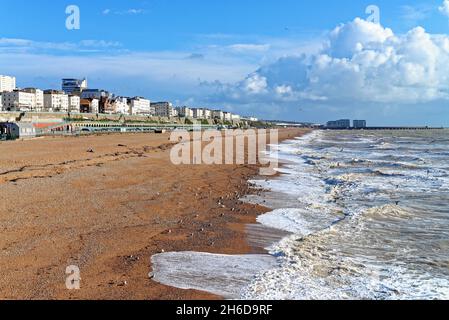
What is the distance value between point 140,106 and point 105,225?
171 metres

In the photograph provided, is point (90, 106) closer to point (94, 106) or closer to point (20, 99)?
point (94, 106)

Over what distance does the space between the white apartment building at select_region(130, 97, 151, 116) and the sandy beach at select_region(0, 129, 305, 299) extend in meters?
145

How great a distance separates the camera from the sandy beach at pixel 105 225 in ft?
19.5

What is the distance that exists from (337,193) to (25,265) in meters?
11.2

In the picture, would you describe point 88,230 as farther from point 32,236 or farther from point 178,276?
point 178,276

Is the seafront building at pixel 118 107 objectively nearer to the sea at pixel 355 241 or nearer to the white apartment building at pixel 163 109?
the white apartment building at pixel 163 109

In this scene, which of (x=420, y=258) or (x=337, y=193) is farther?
(x=337, y=193)

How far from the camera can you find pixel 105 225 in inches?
351

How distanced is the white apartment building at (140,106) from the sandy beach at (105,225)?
476 ft

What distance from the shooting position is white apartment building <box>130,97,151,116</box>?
163575mm

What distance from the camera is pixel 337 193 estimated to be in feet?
50.0

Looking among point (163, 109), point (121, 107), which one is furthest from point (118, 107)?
point (163, 109)
